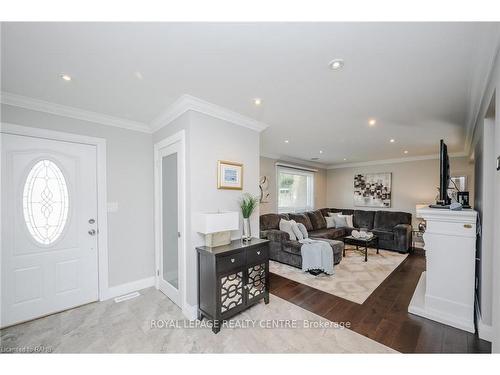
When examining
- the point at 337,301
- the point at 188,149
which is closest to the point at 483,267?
the point at 337,301

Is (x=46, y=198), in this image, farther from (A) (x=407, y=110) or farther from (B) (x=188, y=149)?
(A) (x=407, y=110)

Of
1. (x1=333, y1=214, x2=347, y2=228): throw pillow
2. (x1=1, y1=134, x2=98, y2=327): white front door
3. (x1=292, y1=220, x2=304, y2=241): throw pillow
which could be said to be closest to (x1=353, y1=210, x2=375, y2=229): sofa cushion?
(x1=333, y1=214, x2=347, y2=228): throw pillow

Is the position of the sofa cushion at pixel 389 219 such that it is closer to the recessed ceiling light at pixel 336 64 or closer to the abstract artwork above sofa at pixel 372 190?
the abstract artwork above sofa at pixel 372 190

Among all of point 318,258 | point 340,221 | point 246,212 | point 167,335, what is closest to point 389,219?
point 340,221

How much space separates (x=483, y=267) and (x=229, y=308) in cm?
251

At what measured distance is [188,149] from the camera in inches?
89.2

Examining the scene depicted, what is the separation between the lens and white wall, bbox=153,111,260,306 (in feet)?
7.41

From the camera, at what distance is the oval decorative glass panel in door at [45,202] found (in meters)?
2.25

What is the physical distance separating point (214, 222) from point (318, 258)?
7.04ft

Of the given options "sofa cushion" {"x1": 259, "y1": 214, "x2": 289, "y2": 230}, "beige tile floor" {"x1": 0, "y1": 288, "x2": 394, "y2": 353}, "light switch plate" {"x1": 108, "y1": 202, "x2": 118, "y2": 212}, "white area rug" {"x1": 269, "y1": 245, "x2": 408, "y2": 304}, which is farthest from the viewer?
"sofa cushion" {"x1": 259, "y1": 214, "x2": 289, "y2": 230}

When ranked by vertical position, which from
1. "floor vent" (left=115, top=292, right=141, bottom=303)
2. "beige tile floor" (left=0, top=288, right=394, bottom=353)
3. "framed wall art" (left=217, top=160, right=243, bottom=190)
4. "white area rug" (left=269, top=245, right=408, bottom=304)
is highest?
"framed wall art" (left=217, top=160, right=243, bottom=190)

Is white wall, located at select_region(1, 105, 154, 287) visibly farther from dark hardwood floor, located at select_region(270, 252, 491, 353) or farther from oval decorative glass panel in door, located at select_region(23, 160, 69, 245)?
dark hardwood floor, located at select_region(270, 252, 491, 353)

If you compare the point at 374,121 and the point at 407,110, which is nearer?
the point at 407,110

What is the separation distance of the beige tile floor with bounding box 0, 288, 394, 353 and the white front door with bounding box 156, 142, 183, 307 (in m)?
0.40
